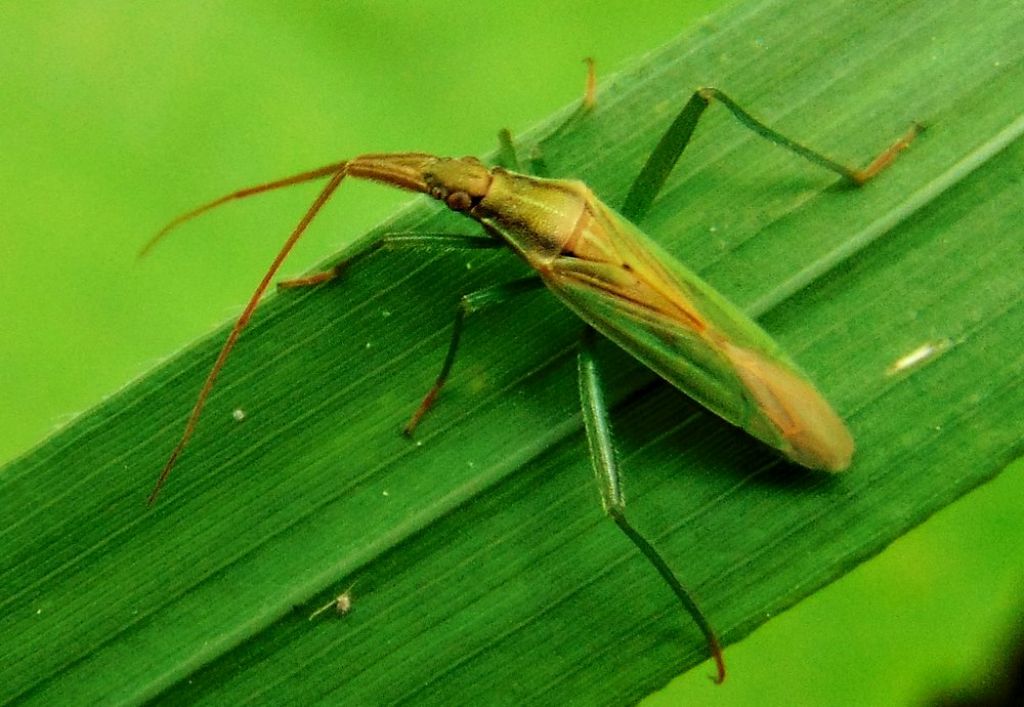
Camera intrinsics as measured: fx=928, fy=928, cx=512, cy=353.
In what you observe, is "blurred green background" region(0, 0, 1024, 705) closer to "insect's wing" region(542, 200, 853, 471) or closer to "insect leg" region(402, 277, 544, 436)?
"insect leg" region(402, 277, 544, 436)

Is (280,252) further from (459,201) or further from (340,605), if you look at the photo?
(340,605)

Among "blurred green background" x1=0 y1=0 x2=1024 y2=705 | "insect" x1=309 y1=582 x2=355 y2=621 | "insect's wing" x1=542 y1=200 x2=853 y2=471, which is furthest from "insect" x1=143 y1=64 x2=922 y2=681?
"insect" x1=309 y1=582 x2=355 y2=621

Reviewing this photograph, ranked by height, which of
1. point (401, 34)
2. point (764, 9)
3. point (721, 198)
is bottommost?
point (721, 198)

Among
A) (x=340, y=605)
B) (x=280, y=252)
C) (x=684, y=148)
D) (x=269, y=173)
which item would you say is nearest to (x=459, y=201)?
(x=280, y=252)

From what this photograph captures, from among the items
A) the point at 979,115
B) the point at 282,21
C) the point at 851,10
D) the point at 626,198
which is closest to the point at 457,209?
the point at 626,198

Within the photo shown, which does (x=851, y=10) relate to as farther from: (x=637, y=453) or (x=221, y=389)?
(x=221, y=389)

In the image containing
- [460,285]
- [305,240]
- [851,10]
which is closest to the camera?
[851,10]

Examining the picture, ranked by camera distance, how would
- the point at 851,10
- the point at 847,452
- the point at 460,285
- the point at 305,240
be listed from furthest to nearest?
the point at 305,240 → the point at 460,285 → the point at 851,10 → the point at 847,452
